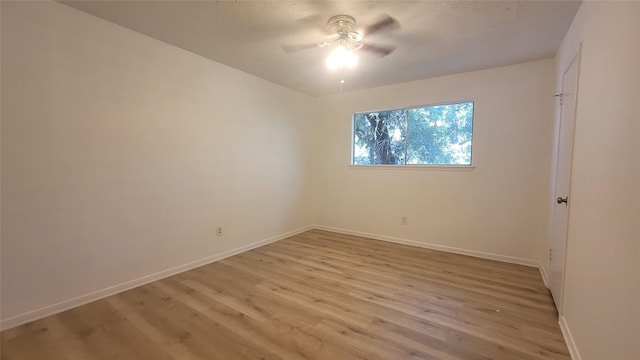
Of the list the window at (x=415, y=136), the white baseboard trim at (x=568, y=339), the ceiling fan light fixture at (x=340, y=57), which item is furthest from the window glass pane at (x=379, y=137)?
the white baseboard trim at (x=568, y=339)

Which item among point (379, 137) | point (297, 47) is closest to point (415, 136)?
point (379, 137)

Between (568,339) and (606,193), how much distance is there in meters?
1.11

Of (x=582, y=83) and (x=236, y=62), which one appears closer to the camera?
(x=582, y=83)

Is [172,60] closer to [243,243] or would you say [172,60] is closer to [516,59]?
[243,243]

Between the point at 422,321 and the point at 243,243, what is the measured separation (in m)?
2.49

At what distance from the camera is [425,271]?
3.04 metres

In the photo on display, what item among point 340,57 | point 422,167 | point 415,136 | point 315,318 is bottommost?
point 315,318

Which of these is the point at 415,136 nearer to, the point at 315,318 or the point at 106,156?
the point at 315,318

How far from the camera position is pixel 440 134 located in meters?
A: 3.81

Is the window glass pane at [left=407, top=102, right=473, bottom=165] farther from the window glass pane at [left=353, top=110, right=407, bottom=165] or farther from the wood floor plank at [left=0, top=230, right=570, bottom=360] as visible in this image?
the wood floor plank at [left=0, top=230, right=570, bottom=360]

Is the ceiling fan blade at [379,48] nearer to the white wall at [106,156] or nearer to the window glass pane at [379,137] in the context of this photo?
Result: the window glass pane at [379,137]

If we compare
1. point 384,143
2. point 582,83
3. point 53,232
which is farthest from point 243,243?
point 582,83

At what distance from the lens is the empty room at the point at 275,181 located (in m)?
1.70

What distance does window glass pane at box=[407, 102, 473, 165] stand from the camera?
3.62 metres
